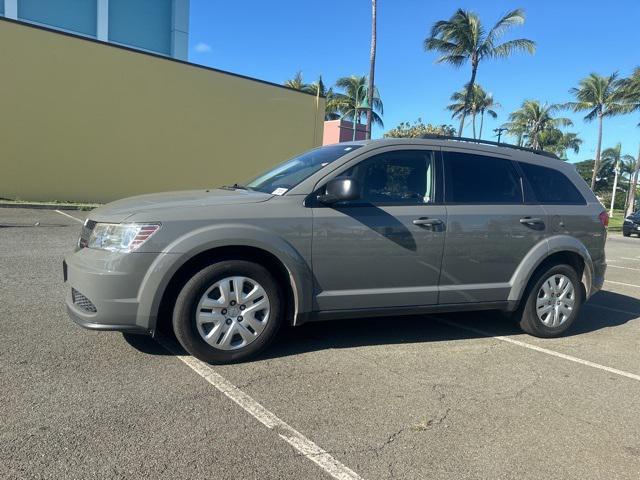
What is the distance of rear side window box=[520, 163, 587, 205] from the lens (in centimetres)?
523

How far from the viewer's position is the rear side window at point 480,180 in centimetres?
474

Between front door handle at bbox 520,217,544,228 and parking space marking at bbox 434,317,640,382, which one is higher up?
front door handle at bbox 520,217,544,228

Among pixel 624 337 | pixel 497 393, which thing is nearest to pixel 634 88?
pixel 624 337

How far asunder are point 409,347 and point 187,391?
6.87 feet

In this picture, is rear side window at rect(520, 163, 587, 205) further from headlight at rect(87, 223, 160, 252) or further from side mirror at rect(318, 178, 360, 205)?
headlight at rect(87, 223, 160, 252)

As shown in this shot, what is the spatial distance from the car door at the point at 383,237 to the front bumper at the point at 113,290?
1334mm

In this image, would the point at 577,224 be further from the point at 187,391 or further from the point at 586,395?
the point at 187,391

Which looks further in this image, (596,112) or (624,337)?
(596,112)

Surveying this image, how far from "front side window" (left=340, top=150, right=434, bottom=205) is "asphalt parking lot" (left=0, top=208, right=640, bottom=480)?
1348 millimetres

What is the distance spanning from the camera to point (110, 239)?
3.72 m

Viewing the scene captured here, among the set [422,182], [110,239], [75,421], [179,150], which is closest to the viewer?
[75,421]

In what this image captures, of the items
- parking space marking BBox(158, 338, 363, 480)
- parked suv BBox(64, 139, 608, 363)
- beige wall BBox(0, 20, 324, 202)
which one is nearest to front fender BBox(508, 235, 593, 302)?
parked suv BBox(64, 139, 608, 363)

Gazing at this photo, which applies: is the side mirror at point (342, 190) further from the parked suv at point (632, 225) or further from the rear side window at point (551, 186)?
the parked suv at point (632, 225)

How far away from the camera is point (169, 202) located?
397 centimetres
